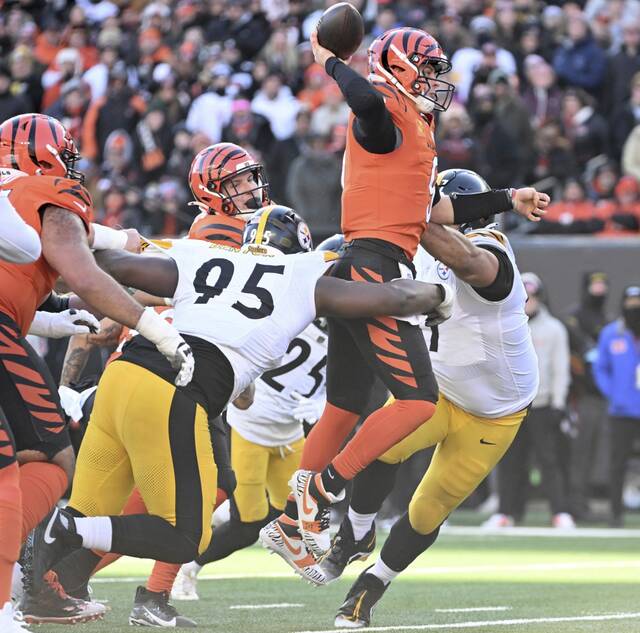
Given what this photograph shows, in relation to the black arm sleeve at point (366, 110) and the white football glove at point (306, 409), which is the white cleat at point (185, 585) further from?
the black arm sleeve at point (366, 110)

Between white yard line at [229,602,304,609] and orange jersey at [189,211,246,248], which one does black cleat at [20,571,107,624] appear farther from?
orange jersey at [189,211,246,248]

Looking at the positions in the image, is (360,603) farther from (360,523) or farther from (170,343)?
(170,343)

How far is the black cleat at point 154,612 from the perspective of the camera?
261 inches

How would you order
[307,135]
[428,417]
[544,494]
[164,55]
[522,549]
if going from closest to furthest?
[428,417] → [522,549] → [544,494] → [307,135] → [164,55]

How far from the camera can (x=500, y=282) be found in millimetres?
6770

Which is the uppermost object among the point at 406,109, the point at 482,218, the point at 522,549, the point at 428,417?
the point at 406,109

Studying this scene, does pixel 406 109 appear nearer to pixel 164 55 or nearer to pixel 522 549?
pixel 522 549

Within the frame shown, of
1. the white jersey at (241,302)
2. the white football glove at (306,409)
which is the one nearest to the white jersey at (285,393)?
the white football glove at (306,409)

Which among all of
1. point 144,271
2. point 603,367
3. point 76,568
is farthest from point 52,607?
point 603,367


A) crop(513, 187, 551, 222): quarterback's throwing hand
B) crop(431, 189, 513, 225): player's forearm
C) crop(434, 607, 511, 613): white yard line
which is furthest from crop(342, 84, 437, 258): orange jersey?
crop(434, 607, 511, 613): white yard line

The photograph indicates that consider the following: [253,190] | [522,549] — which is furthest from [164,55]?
[253,190]

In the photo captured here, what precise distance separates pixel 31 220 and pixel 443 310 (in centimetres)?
185

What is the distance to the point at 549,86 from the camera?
1612 cm

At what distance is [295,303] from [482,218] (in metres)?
1.39
